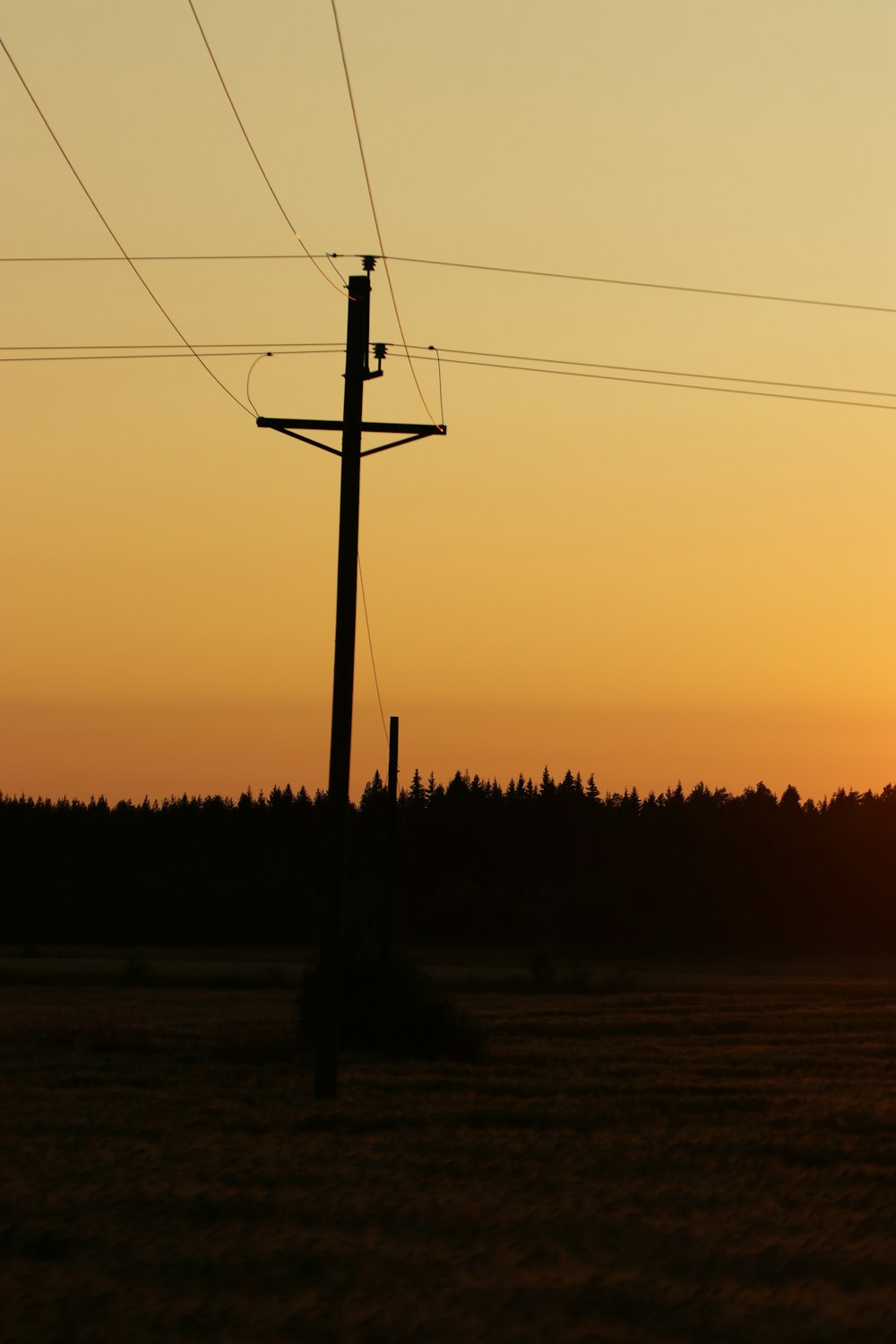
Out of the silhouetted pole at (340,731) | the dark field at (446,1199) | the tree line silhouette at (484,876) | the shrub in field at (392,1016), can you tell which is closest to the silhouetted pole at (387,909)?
the shrub in field at (392,1016)

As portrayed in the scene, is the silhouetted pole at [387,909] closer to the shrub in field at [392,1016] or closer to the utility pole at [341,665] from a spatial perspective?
the shrub in field at [392,1016]

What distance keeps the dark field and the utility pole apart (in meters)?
1.25

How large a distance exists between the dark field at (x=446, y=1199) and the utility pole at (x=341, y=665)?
1.25 m

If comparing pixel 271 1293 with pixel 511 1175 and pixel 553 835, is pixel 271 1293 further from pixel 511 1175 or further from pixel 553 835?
pixel 553 835

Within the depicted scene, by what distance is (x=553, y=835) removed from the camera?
499 ft

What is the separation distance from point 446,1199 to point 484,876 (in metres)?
130

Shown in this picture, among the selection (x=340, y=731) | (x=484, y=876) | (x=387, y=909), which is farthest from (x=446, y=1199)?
(x=484, y=876)

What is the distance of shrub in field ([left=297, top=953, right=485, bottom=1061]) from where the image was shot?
105 ft

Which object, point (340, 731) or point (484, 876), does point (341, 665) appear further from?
point (484, 876)

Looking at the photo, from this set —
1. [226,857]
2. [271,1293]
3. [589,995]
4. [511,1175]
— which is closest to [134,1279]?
[271,1293]

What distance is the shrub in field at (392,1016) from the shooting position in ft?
105

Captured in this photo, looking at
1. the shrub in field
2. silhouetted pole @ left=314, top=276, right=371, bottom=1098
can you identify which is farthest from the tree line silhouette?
silhouetted pole @ left=314, top=276, right=371, bottom=1098

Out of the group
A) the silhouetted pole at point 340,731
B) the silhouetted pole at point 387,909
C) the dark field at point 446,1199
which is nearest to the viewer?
the dark field at point 446,1199

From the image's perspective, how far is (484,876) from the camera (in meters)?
144
